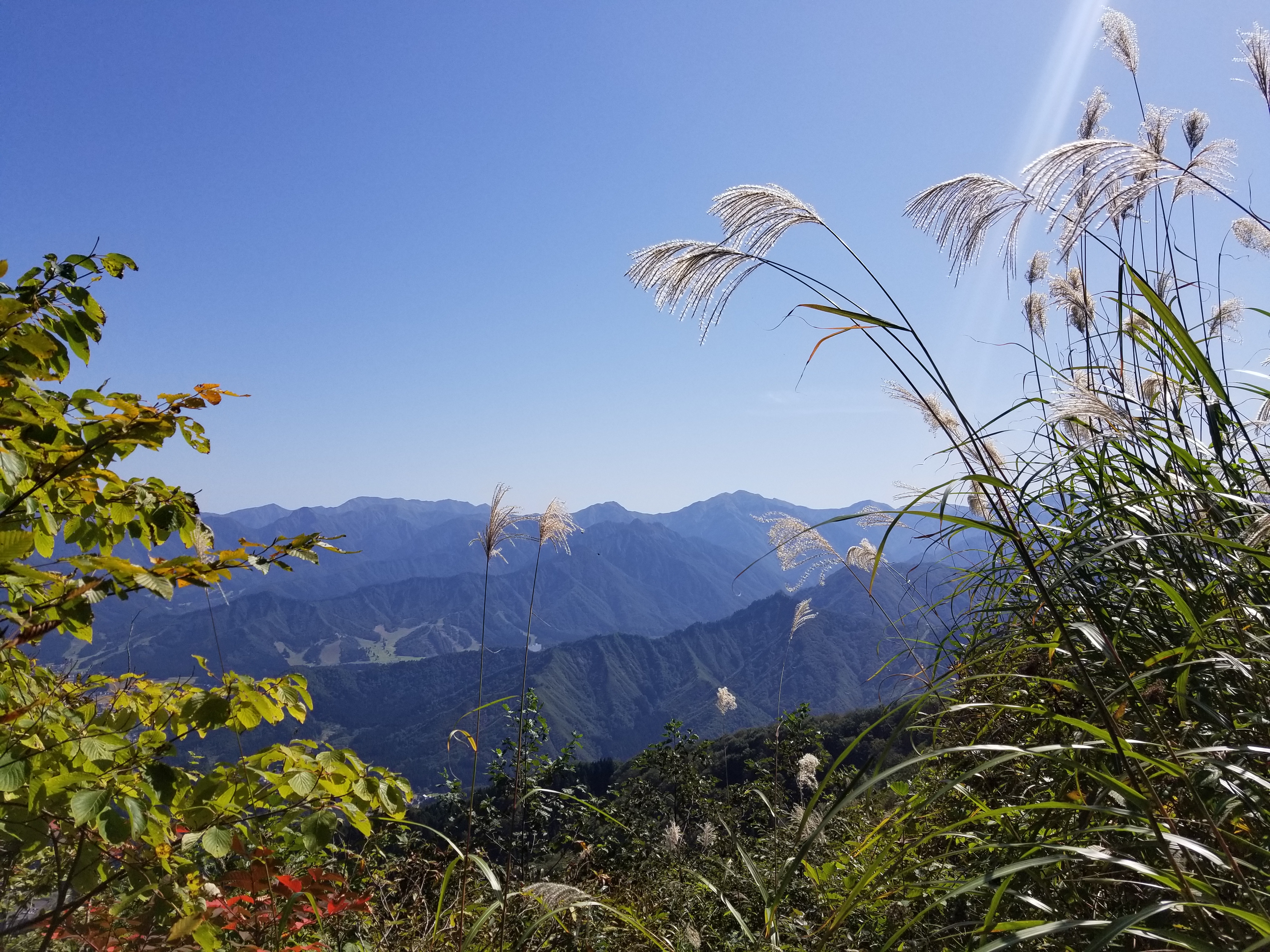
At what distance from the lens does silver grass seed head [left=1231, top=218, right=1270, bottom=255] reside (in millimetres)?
2584

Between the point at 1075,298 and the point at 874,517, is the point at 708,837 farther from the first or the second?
the point at 1075,298

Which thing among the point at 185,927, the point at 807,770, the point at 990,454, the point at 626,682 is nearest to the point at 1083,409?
the point at 990,454

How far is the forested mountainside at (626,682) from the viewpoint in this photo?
134m

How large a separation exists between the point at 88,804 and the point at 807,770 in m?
4.42

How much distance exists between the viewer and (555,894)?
1.29 metres

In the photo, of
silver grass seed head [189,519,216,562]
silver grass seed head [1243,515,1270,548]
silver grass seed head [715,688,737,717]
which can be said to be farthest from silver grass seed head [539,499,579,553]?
silver grass seed head [715,688,737,717]

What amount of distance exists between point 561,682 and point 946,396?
170 meters

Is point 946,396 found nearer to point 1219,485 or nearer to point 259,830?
point 1219,485

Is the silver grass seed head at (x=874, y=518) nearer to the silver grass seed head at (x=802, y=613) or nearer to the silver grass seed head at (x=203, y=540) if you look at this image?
the silver grass seed head at (x=203, y=540)

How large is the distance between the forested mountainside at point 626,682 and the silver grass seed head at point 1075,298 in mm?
111177

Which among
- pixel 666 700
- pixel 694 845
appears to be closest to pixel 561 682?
pixel 666 700

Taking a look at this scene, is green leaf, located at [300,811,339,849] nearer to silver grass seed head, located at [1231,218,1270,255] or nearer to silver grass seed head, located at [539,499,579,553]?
silver grass seed head, located at [539,499,579,553]

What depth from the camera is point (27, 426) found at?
4.64 ft

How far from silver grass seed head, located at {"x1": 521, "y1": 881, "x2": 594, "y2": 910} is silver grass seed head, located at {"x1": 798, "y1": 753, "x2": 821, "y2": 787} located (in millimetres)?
3176
